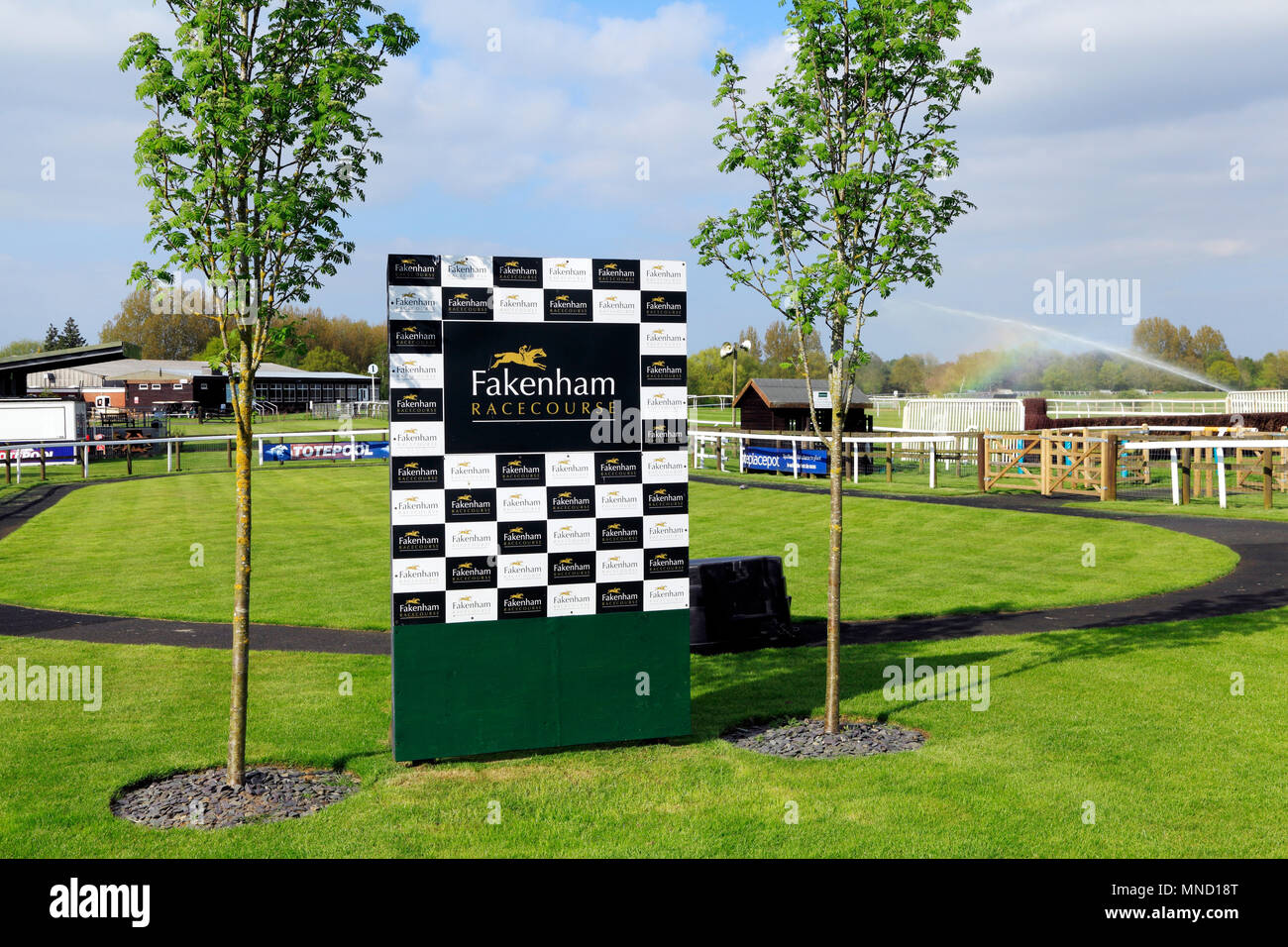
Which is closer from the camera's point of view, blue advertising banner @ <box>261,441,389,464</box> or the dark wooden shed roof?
blue advertising banner @ <box>261,441,389,464</box>

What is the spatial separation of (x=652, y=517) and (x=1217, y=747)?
506 cm

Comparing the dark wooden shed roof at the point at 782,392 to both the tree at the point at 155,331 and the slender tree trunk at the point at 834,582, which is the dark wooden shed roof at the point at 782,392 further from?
the tree at the point at 155,331

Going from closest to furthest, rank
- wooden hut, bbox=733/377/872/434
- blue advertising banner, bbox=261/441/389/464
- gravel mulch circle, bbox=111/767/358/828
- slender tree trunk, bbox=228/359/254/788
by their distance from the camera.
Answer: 1. gravel mulch circle, bbox=111/767/358/828
2. slender tree trunk, bbox=228/359/254/788
3. blue advertising banner, bbox=261/441/389/464
4. wooden hut, bbox=733/377/872/434

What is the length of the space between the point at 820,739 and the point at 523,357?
4182 mm

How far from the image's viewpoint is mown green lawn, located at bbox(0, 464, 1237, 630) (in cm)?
1540

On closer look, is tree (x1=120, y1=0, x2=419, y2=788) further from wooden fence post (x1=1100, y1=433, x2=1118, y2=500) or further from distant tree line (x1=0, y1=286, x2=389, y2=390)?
distant tree line (x1=0, y1=286, x2=389, y2=390)

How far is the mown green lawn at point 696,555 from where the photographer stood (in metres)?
15.4

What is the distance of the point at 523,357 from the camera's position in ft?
28.2

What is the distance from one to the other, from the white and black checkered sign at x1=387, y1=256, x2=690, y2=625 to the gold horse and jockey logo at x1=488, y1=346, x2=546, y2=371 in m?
0.01

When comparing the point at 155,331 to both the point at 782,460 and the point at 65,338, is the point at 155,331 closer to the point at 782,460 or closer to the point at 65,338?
the point at 65,338

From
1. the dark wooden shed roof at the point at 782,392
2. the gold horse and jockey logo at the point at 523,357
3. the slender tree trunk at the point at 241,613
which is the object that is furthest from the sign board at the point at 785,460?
the slender tree trunk at the point at 241,613

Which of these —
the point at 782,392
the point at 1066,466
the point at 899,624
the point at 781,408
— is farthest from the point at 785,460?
the point at 899,624

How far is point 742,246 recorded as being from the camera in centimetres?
945

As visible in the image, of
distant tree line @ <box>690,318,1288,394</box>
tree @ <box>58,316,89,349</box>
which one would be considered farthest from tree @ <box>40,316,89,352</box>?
distant tree line @ <box>690,318,1288,394</box>
